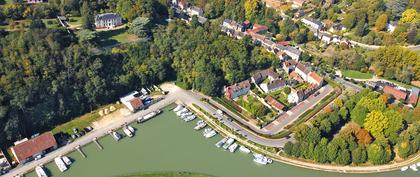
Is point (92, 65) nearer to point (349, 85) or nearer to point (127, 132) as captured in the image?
point (127, 132)

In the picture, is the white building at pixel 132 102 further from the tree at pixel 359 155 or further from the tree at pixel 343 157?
the tree at pixel 359 155

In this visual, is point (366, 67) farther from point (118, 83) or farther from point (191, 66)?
point (118, 83)

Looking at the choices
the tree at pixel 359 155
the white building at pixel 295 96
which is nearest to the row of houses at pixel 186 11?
the white building at pixel 295 96

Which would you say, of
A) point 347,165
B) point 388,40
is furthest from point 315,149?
point 388,40

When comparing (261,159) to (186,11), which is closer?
(261,159)

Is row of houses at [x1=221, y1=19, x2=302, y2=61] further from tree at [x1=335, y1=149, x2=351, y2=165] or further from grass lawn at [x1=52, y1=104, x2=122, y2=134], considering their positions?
grass lawn at [x1=52, y1=104, x2=122, y2=134]

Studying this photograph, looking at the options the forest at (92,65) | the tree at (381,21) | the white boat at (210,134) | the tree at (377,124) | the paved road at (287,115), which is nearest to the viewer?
the forest at (92,65)

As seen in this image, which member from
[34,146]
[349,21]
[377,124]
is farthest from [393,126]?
[34,146]

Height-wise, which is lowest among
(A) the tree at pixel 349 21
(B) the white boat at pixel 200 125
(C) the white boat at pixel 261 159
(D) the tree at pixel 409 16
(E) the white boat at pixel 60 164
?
(E) the white boat at pixel 60 164
